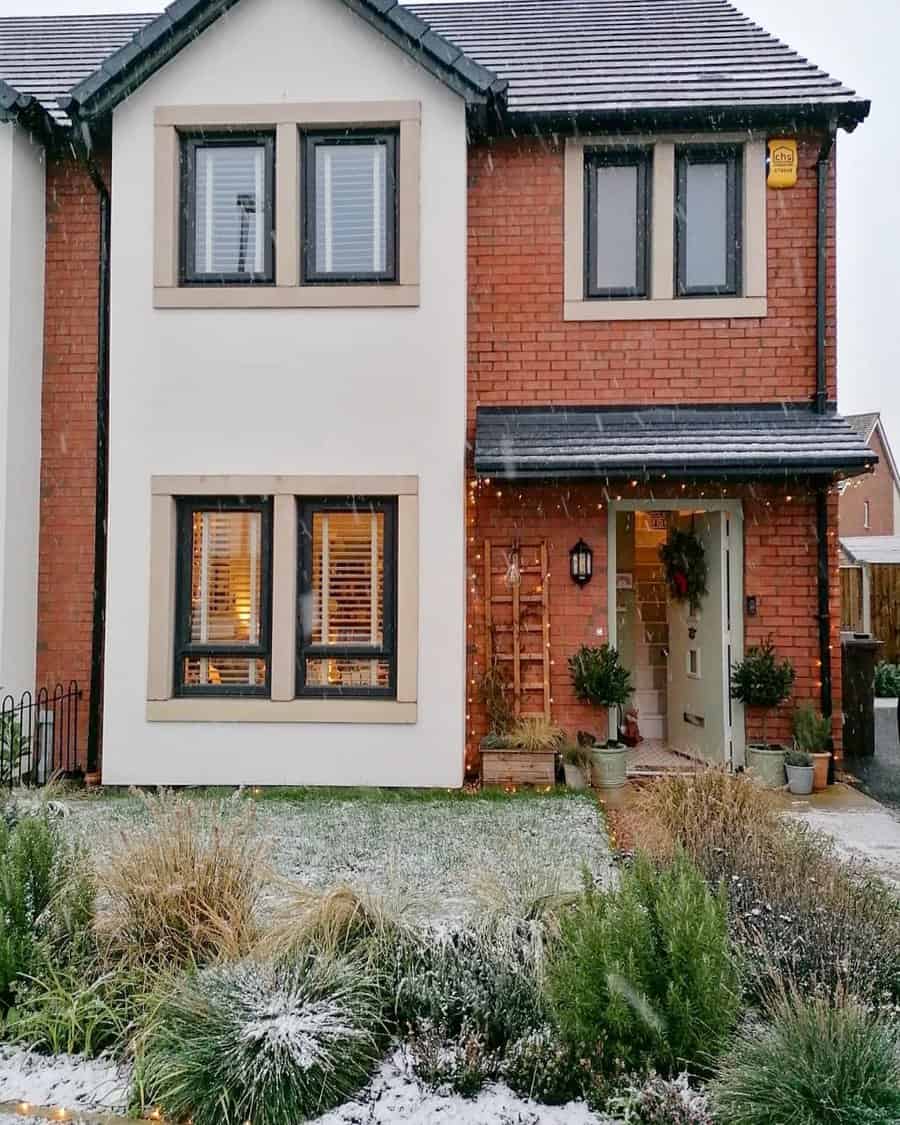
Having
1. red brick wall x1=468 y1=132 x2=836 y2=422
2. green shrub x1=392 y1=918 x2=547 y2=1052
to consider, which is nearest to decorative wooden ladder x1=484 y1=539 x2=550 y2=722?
red brick wall x1=468 y1=132 x2=836 y2=422

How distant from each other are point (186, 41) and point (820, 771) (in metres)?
8.61

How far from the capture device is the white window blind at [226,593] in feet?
25.6

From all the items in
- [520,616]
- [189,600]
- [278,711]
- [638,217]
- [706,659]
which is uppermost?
[638,217]

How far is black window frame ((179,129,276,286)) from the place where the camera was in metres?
7.87

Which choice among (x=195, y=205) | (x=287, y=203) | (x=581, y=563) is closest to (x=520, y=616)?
(x=581, y=563)

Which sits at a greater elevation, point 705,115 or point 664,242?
point 705,115

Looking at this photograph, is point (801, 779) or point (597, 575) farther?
point (597, 575)

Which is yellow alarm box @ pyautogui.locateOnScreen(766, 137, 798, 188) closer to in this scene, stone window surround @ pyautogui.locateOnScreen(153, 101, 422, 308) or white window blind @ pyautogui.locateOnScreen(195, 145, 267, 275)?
stone window surround @ pyautogui.locateOnScreen(153, 101, 422, 308)

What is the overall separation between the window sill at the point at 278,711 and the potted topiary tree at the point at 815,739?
349 cm

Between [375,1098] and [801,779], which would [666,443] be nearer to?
[801,779]

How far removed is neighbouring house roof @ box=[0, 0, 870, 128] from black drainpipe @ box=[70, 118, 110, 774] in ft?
3.86

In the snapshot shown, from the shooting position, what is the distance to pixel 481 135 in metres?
8.34

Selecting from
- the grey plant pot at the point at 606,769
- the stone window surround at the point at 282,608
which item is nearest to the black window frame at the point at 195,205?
the stone window surround at the point at 282,608

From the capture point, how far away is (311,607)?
7797 mm
